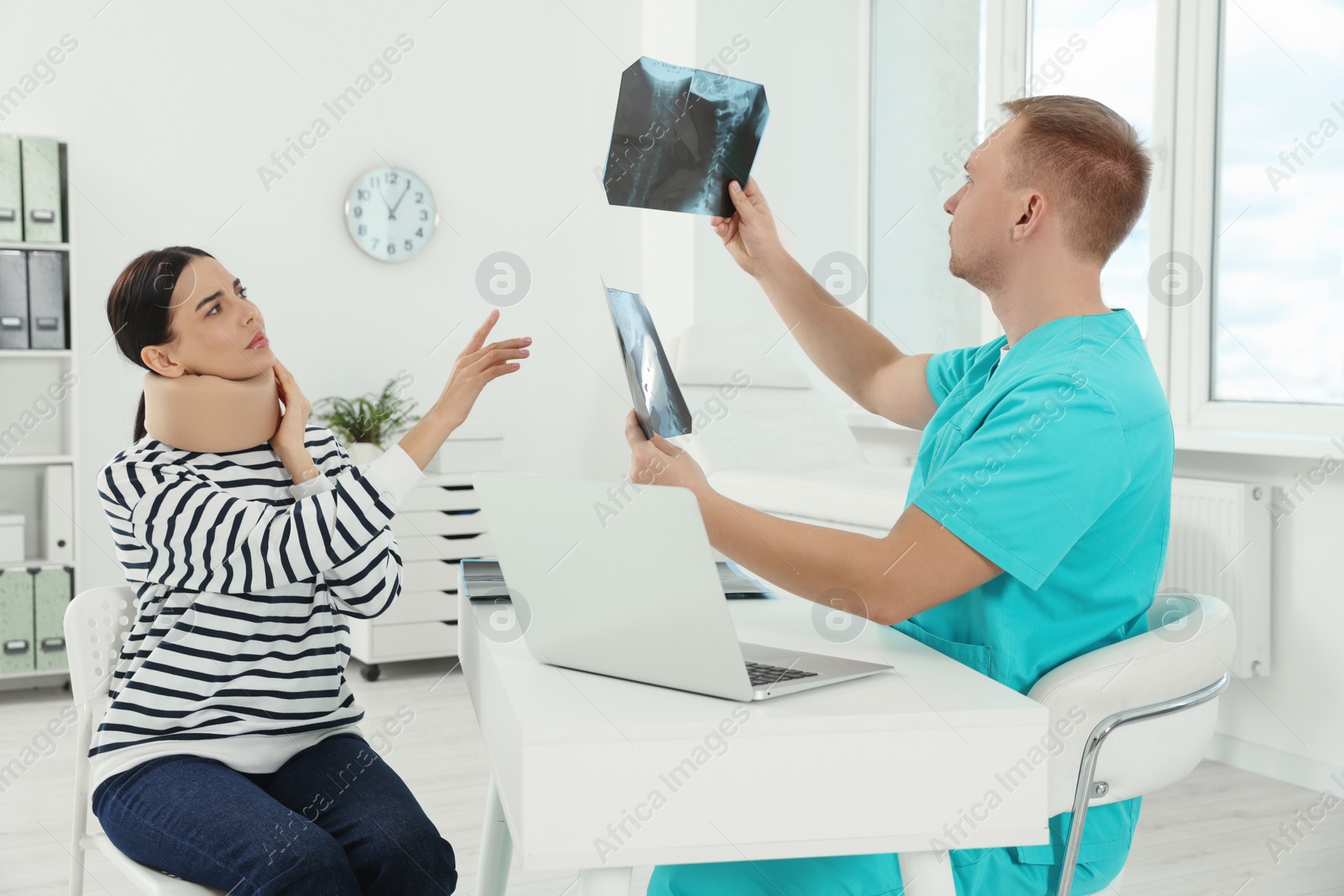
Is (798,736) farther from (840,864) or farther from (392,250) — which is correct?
(392,250)

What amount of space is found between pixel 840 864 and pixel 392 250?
3.53 metres

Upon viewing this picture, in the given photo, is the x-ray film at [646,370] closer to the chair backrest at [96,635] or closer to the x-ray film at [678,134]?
the x-ray film at [678,134]

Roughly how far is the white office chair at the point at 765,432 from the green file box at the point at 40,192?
6.37 ft

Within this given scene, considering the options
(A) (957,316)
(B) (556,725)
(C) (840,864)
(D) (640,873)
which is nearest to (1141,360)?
(C) (840,864)

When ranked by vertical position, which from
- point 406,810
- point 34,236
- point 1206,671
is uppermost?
point 34,236

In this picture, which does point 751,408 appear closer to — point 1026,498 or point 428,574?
point 428,574

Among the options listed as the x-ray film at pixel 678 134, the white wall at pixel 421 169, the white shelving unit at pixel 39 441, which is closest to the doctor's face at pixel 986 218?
the x-ray film at pixel 678 134

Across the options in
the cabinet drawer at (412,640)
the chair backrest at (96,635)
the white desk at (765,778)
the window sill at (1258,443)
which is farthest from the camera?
the cabinet drawer at (412,640)

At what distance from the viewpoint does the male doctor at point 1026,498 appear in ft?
3.39

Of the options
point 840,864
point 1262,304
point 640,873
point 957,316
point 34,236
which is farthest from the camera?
point 957,316

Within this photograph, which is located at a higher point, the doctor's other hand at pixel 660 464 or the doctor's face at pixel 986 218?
the doctor's face at pixel 986 218

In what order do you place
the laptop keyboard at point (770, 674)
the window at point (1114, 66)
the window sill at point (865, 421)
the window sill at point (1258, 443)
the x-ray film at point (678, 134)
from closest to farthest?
the laptop keyboard at point (770, 674), the x-ray film at point (678, 134), the window sill at point (1258, 443), the window at point (1114, 66), the window sill at point (865, 421)

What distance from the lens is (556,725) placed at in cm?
80

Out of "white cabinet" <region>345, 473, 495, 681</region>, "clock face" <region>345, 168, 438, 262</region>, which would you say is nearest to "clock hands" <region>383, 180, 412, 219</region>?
"clock face" <region>345, 168, 438, 262</region>
